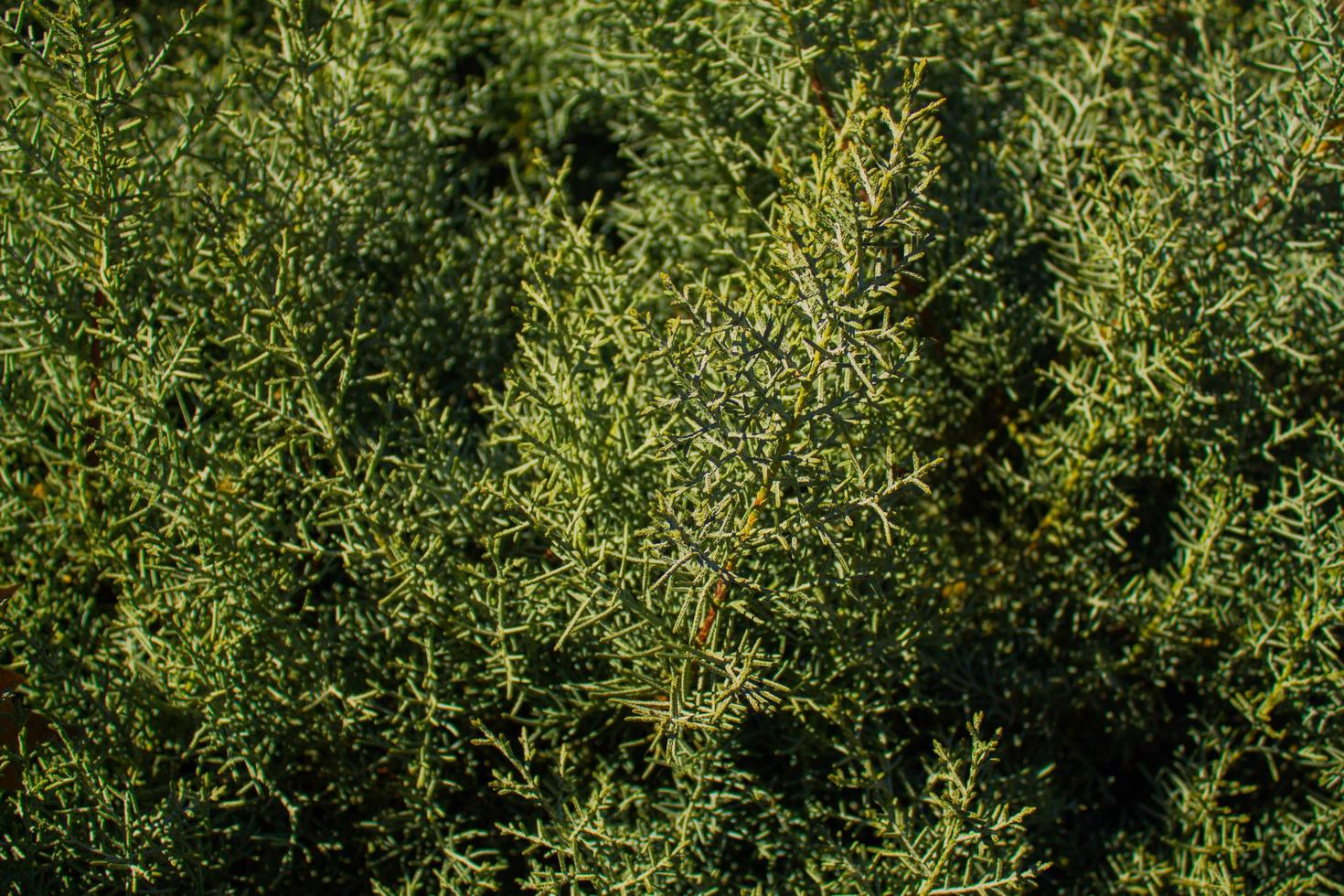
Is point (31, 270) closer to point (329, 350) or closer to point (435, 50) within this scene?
point (329, 350)

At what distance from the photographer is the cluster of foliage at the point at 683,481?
41.1 inches

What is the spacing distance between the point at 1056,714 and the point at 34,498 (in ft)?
4.17

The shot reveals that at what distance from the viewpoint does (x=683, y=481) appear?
1.01m

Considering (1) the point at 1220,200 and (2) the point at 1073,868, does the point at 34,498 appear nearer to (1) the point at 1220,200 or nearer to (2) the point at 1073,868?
(2) the point at 1073,868

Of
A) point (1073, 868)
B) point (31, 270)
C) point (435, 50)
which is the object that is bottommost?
point (1073, 868)

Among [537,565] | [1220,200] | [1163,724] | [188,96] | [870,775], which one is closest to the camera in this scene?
[870,775]

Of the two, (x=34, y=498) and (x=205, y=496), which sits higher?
(x=205, y=496)

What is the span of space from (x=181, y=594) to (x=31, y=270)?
0.42 meters

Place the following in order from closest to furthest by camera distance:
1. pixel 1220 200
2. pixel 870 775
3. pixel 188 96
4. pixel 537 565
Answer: pixel 870 775, pixel 537 565, pixel 1220 200, pixel 188 96

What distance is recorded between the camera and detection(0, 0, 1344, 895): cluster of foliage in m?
1.04

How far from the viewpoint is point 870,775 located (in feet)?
3.58

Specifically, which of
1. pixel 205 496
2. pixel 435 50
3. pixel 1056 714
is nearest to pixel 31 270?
pixel 205 496

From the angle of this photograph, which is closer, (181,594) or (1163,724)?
(181,594)

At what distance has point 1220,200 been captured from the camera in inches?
53.4
